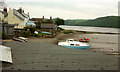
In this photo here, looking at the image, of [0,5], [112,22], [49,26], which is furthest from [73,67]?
[112,22]

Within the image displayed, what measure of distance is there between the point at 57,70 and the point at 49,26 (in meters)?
38.6

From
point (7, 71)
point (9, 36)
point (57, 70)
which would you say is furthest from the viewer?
point (9, 36)

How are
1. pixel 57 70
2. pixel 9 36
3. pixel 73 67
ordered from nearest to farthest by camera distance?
1. pixel 57 70
2. pixel 73 67
3. pixel 9 36

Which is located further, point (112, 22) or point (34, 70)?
point (112, 22)

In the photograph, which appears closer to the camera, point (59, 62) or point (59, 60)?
point (59, 62)

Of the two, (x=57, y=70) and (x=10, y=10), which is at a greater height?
(x=10, y=10)

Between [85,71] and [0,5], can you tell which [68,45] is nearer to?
[85,71]

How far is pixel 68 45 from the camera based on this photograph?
21703 millimetres

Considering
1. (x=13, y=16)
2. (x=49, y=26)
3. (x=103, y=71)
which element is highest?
(x=13, y=16)

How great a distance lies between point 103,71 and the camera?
10203 mm

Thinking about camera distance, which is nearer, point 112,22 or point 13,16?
point 13,16

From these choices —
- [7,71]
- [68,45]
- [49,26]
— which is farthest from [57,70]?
[49,26]

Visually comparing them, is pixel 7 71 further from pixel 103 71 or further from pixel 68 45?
pixel 68 45

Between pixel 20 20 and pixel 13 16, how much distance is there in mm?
2685
